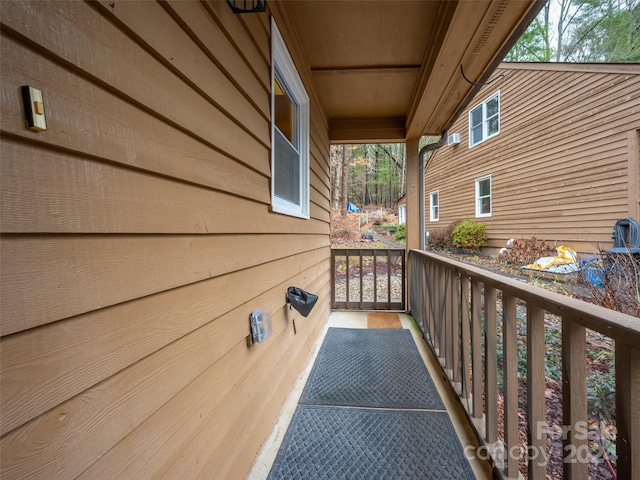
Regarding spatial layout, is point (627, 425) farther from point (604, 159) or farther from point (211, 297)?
point (604, 159)

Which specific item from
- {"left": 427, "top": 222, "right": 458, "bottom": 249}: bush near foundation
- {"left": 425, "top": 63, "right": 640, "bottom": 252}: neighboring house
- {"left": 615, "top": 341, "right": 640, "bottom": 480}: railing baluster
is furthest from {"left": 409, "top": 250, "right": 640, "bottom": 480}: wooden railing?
{"left": 427, "top": 222, "right": 458, "bottom": 249}: bush near foundation

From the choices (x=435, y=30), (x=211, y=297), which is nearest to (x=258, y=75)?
(x=211, y=297)

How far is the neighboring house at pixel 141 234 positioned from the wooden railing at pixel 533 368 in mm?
1091

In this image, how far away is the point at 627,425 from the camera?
25.9 inches

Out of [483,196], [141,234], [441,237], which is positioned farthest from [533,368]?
[441,237]

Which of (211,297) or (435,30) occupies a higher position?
(435,30)

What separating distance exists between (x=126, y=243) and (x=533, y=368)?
1294 millimetres

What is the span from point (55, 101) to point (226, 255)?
69cm

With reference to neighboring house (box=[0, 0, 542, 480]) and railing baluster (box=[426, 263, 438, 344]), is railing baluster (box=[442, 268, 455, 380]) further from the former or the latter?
neighboring house (box=[0, 0, 542, 480])

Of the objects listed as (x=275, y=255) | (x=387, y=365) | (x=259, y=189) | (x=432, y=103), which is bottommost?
(x=387, y=365)

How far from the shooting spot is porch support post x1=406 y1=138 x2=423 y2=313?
12.9 ft

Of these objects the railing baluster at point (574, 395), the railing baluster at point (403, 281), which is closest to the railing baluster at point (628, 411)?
the railing baluster at point (574, 395)

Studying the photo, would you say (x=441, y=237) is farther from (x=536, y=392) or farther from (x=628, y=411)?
(x=628, y=411)

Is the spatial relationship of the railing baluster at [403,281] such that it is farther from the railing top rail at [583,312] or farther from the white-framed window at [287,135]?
the railing top rail at [583,312]
